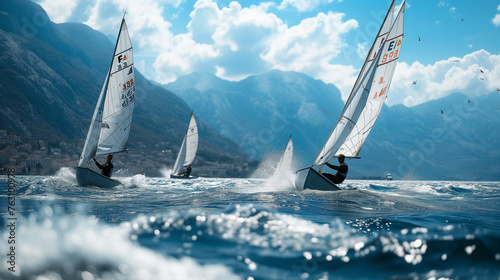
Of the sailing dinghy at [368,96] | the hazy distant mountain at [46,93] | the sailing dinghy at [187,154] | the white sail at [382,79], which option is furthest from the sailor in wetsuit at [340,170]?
the hazy distant mountain at [46,93]

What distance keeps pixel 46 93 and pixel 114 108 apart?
130 metres

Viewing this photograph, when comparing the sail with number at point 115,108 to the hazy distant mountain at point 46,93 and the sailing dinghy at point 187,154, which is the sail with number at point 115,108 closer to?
the sailing dinghy at point 187,154

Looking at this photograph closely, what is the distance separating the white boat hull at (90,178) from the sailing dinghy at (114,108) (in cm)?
215

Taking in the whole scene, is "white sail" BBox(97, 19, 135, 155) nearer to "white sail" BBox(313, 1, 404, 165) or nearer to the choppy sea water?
"white sail" BBox(313, 1, 404, 165)

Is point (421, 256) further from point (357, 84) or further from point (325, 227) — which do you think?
point (357, 84)

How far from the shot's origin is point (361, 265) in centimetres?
347

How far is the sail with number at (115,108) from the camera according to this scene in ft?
66.6

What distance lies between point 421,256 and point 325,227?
1848 millimetres

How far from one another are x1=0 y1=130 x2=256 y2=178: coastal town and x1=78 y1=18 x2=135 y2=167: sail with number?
46682 millimetres

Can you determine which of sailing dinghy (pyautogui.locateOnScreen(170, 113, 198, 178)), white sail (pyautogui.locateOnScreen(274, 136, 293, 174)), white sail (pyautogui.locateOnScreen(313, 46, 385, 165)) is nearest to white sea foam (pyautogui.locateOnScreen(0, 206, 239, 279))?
white sail (pyautogui.locateOnScreen(313, 46, 385, 165))

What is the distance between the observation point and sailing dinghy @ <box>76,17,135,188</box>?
20297 millimetres

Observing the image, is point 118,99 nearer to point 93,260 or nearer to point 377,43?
point 377,43

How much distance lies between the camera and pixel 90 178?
17.6 m

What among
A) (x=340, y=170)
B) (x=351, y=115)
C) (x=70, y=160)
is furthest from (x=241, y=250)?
(x=70, y=160)
